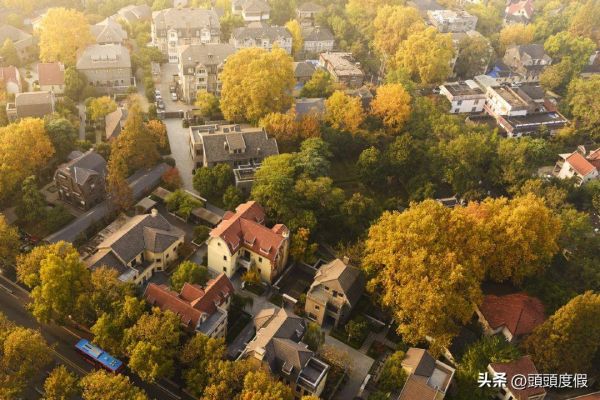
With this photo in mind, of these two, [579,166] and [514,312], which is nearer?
[514,312]

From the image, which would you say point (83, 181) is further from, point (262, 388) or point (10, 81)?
point (262, 388)

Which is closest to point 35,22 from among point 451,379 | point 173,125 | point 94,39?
point 94,39

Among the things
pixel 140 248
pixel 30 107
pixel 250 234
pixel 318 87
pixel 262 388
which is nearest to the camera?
pixel 262 388

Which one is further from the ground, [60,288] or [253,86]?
[253,86]

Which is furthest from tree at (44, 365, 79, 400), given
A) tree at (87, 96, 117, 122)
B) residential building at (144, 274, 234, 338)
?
tree at (87, 96, 117, 122)

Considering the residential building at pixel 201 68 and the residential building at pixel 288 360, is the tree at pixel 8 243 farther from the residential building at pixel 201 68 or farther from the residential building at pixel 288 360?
the residential building at pixel 201 68

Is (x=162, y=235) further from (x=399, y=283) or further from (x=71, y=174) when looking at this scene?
(x=399, y=283)

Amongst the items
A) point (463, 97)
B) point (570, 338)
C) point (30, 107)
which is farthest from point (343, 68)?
point (570, 338)
